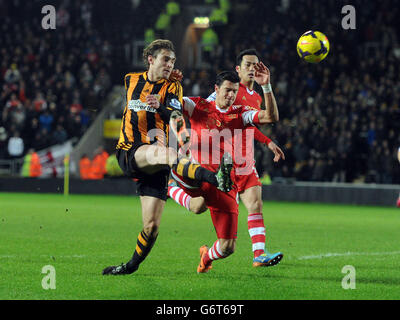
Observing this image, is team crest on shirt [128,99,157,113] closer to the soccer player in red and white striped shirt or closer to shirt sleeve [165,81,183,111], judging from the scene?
shirt sleeve [165,81,183,111]

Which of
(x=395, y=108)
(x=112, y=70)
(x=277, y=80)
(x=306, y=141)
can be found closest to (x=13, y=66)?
(x=112, y=70)

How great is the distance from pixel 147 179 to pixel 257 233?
1.79 m

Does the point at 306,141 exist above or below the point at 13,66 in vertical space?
below

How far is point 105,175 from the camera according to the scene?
25.1 meters

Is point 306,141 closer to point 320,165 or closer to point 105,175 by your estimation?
point 320,165

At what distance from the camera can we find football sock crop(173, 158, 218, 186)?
22.8ft

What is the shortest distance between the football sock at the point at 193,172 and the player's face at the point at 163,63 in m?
1.10

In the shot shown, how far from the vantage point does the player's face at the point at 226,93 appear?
8.09 m

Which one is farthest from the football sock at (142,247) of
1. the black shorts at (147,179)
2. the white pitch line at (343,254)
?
the white pitch line at (343,254)

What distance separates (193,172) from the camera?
709 cm

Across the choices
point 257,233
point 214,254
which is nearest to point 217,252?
point 214,254

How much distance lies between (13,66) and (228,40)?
862cm

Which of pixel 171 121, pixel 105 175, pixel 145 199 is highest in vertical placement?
pixel 171 121
